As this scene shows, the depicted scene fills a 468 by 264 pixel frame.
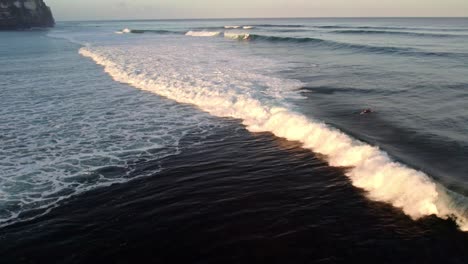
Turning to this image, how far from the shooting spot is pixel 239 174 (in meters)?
9.66

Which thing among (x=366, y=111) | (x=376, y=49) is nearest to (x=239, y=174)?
(x=366, y=111)

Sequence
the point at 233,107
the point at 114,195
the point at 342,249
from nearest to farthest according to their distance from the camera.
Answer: the point at 342,249
the point at 114,195
the point at 233,107

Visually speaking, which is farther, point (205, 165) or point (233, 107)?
point (233, 107)

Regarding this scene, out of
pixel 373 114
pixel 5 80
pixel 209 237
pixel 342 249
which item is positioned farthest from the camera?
pixel 5 80

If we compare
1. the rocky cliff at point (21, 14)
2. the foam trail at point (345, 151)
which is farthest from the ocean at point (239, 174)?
the rocky cliff at point (21, 14)

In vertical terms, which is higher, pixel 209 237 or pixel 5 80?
pixel 5 80

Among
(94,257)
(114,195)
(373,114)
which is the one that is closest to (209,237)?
(94,257)

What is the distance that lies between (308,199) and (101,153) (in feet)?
21.0

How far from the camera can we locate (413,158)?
9961mm

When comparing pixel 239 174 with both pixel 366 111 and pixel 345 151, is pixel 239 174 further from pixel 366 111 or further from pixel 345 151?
pixel 366 111

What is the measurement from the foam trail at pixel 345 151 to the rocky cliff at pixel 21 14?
414 feet

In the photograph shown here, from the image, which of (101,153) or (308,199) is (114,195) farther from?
(308,199)

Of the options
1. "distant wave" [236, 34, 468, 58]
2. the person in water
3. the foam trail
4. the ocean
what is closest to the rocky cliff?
"distant wave" [236, 34, 468, 58]

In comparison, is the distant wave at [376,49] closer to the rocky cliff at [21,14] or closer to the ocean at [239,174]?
the ocean at [239,174]
